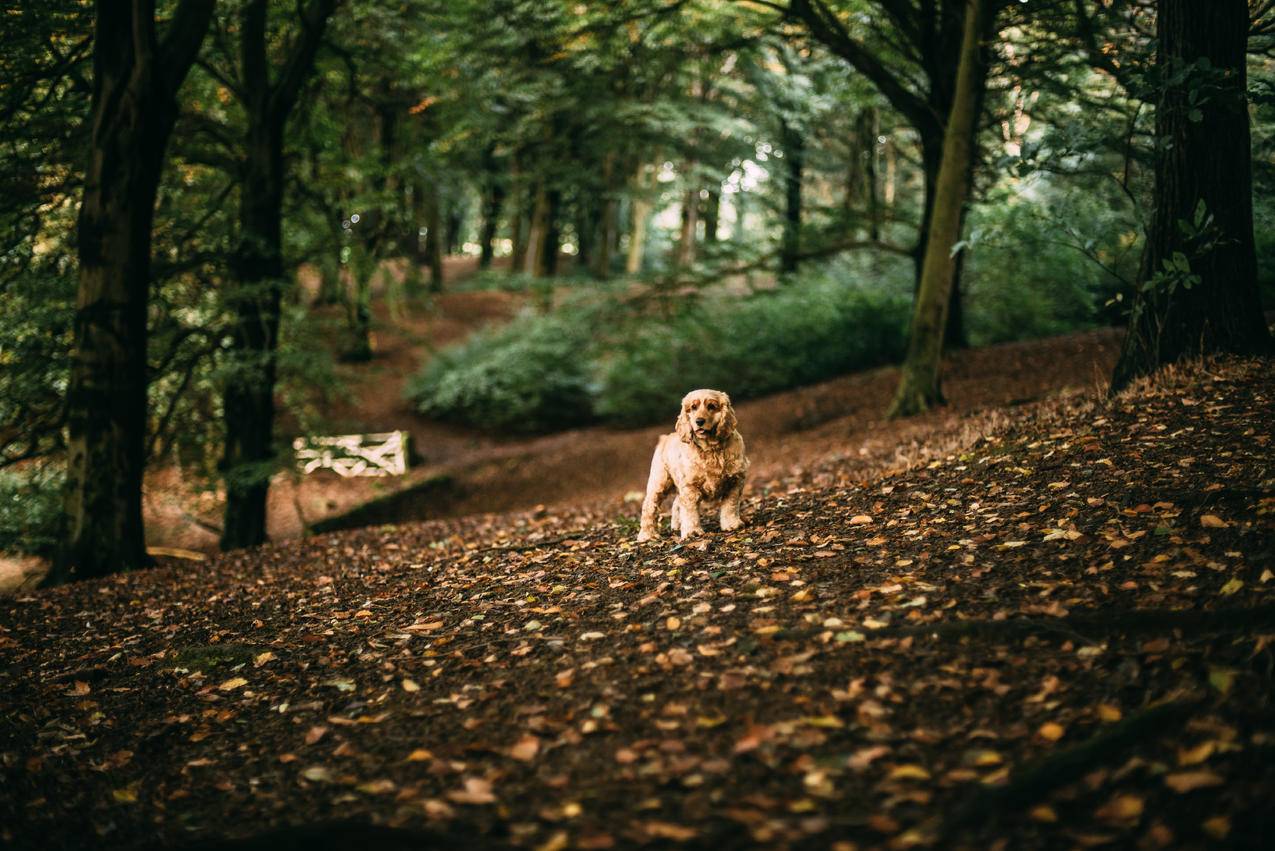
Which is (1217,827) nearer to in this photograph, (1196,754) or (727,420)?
(1196,754)

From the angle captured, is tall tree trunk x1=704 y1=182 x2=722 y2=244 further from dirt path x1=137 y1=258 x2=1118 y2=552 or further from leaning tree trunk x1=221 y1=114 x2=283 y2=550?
leaning tree trunk x1=221 y1=114 x2=283 y2=550

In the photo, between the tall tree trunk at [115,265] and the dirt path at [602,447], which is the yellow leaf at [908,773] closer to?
the dirt path at [602,447]

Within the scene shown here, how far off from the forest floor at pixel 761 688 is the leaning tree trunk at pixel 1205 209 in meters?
0.85

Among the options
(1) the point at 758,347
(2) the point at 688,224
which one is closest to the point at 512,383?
(1) the point at 758,347

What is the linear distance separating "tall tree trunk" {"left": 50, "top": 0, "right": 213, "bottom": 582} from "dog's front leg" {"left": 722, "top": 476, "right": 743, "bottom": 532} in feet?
20.2

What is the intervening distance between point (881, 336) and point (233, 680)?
605 inches

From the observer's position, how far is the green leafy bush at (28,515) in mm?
10320

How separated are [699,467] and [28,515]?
9404 mm

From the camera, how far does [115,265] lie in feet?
27.0

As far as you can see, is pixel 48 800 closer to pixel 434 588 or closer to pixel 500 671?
pixel 500 671

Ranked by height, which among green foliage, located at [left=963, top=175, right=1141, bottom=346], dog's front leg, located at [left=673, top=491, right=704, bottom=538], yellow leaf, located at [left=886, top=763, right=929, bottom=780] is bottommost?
yellow leaf, located at [left=886, top=763, right=929, bottom=780]

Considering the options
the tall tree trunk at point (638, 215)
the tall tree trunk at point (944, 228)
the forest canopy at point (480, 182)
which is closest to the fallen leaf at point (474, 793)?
the forest canopy at point (480, 182)

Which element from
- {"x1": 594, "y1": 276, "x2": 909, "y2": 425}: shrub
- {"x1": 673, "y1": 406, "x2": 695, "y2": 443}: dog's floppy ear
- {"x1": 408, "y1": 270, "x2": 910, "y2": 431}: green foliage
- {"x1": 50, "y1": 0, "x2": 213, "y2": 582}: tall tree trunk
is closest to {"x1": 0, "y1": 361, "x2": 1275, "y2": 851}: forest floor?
{"x1": 673, "y1": 406, "x2": 695, "y2": 443}: dog's floppy ear

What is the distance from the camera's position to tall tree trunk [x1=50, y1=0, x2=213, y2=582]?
8.06 metres
